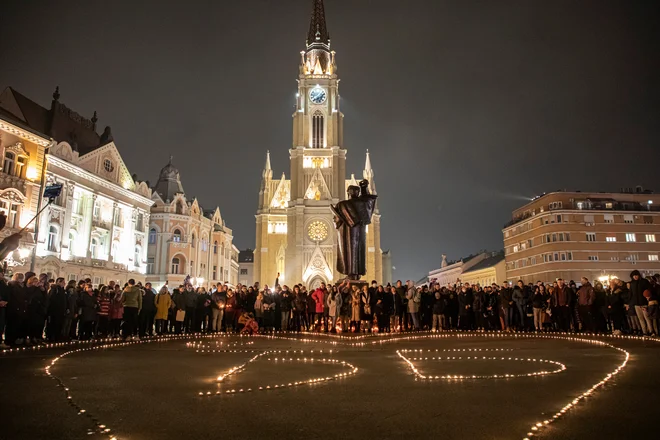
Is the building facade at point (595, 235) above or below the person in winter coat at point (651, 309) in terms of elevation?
above

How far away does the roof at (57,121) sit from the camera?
128ft

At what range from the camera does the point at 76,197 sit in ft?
136

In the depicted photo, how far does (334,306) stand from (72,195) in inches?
1303

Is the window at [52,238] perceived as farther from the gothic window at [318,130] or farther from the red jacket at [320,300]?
the gothic window at [318,130]

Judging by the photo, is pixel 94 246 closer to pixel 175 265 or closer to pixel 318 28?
pixel 175 265

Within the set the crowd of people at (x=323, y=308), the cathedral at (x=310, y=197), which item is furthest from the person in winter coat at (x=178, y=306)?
the cathedral at (x=310, y=197)

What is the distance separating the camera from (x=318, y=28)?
8225cm

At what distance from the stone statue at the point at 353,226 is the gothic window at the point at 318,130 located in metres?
54.4

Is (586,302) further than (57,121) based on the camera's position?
No

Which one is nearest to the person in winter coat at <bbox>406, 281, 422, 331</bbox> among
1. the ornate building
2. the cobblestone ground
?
the cobblestone ground

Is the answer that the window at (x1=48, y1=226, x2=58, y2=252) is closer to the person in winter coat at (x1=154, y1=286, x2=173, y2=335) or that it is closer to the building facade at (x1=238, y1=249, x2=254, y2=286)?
the person in winter coat at (x1=154, y1=286, x2=173, y2=335)

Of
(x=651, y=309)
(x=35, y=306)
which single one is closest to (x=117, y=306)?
(x=35, y=306)

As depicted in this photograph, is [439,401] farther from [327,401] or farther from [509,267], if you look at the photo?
[509,267]

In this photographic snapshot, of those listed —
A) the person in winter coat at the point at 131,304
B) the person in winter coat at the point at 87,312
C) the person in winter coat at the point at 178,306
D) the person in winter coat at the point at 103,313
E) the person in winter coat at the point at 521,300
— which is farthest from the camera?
the person in winter coat at the point at 178,306
